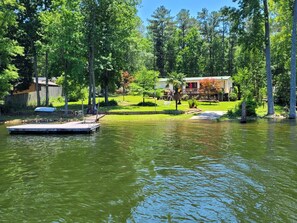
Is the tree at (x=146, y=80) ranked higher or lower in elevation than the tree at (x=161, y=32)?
lower

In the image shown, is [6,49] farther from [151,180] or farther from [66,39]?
[151,180]

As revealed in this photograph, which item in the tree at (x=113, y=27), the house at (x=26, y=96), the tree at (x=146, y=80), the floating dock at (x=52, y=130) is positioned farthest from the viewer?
the tree at (x=146, y=80)

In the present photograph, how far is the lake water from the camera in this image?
7.34 m

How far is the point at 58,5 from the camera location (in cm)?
3347

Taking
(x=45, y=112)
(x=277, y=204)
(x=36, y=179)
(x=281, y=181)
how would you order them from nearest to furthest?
(x=277, y=204)
(x=281, y=181)
(x=36, y=179)
(x=45, y=112)

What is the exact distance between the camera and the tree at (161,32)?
72812mm

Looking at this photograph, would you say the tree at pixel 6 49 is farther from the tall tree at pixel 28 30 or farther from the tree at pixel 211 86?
the tree at pixel 211 86

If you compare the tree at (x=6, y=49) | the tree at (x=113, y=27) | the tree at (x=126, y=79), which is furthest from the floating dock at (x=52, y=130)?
the tree at (x=126, y=79)

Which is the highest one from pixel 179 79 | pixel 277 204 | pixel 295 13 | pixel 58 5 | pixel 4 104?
pixel 58 5

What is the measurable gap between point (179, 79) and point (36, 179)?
99.4ft

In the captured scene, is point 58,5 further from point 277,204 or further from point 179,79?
point 277,204

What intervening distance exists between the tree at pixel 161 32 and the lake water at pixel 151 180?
56.8 metres

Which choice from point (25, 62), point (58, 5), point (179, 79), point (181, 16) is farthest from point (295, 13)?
point (181, 16)

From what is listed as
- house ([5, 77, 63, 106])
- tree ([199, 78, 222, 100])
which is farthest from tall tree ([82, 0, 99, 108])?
tree ([199, 78, 222, 100])
